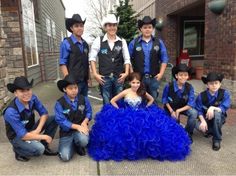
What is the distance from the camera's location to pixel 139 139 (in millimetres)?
3812

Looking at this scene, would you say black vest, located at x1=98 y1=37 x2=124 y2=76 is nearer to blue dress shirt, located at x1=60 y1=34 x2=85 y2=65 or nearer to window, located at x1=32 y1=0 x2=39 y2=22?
blue dress shirt, located at x1=60 y1=34 x2=85 y2=65

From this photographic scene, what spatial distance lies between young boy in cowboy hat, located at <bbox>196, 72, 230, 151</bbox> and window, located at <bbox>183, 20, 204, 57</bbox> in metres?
7.42

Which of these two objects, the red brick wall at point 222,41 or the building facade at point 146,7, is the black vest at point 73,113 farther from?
the building facade at point 146,7

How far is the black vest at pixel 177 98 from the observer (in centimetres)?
456

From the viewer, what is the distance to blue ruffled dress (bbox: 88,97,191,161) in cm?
381

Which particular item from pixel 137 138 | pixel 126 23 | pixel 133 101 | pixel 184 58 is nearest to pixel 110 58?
pixel 133 101

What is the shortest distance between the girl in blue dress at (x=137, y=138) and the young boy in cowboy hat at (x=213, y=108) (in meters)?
0.49

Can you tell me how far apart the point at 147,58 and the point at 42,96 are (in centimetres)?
466

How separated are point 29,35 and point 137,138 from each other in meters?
7.95

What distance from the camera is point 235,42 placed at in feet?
20.3

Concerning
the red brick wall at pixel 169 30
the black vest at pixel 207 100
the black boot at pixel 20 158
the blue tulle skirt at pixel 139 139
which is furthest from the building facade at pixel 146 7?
the black boot at pixel 20 158

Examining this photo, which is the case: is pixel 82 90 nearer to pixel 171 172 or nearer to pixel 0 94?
pixel 171 172

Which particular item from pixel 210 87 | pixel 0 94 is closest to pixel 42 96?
pixel 0 94

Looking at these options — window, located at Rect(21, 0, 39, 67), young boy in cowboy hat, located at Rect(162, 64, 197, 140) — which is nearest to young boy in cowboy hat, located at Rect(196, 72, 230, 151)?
young boy in cowboy hat, located at Rect(162, 64, 197, 140)
